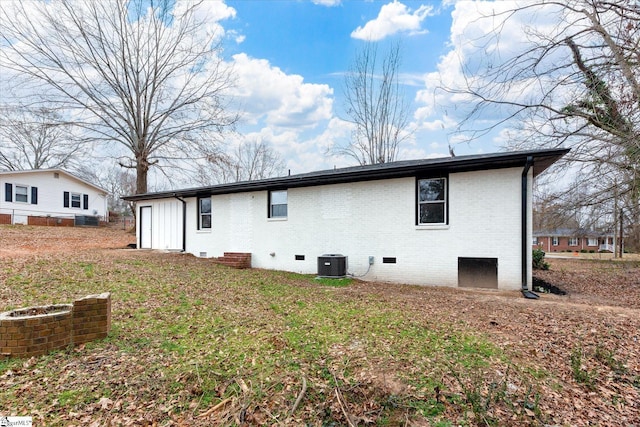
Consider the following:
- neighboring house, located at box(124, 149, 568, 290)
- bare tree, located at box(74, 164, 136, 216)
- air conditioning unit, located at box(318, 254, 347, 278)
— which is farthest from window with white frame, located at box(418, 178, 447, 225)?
bare tree, located at box(74, 164, 136, 216)

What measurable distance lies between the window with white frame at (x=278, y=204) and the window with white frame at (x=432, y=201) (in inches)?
187

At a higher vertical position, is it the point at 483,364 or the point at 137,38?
the point at 137,38

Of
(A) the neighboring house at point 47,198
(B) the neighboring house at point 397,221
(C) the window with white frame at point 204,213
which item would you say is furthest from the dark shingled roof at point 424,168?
(A) the neighboring house at point 47,198

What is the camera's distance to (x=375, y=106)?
22812 mm

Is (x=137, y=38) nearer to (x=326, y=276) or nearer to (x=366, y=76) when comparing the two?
(x=366, y=76)

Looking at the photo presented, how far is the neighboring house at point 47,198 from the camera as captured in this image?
2028cm

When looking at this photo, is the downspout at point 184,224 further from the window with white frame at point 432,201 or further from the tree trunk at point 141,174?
the window with white frame at point 432,201

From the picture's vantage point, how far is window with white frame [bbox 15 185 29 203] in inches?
821

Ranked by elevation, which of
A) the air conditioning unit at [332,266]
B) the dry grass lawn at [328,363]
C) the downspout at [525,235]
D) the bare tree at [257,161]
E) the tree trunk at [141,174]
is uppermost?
the bare tree at [257,161]

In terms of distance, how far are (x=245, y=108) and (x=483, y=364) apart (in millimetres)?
19592

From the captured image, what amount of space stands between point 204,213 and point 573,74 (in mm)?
12684

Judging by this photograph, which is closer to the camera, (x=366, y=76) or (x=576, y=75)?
(x=576, y=75)

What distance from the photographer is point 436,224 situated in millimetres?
8836

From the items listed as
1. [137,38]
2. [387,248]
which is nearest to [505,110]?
[387,248]
